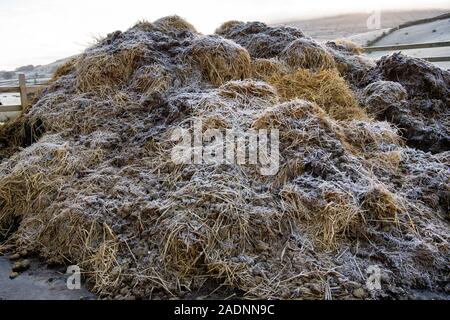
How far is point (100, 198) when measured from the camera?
10.4ft

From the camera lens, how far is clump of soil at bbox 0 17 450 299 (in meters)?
2.54

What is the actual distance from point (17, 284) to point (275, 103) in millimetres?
2526

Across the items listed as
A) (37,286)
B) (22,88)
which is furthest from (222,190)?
(22,88)

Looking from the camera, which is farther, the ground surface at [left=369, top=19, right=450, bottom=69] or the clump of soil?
the ground surface at [left=369, top=19, right=450, bottom=69]

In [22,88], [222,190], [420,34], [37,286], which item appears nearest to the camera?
[37,286]

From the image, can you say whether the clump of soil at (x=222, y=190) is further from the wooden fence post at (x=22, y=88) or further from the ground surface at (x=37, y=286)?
the wooden fence post at (x=22, y=88)

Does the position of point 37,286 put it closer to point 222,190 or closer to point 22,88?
point 222,190

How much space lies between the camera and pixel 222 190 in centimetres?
288

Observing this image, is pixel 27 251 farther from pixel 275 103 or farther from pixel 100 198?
pixel 275 103

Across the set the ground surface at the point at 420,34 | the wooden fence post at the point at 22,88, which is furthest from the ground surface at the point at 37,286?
the ground surface at the point at 420,34

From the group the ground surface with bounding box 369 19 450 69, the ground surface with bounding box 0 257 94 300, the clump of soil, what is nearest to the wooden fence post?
the clump of soil

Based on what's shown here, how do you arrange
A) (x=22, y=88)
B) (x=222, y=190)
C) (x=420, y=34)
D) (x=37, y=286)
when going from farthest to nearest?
(x=420, y=34) < (x=22, y=88) < (x=222, y=190) < (x=37, y=286)

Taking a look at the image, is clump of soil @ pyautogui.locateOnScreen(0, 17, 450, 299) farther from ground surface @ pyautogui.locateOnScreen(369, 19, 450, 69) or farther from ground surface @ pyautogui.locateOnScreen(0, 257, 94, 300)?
ground surface @ pyautogui.locateOnScreen(369, 19, 450, 69)

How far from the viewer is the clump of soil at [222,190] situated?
8.33 feet
